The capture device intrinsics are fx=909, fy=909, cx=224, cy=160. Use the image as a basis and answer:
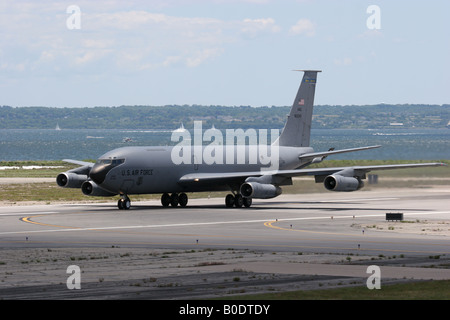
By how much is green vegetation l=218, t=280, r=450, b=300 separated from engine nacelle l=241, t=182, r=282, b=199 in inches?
1427

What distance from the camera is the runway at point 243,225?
38.8 metres

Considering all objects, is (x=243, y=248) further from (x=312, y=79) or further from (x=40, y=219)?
(x=312, y=79)

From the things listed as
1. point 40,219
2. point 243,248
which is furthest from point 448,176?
point 243,248

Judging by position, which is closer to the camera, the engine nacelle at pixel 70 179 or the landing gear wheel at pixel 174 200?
the engine nacelle at pixel 70 179

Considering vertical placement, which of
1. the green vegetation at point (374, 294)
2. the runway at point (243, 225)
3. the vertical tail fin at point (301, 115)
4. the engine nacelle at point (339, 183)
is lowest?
the runway at point (243, 225)

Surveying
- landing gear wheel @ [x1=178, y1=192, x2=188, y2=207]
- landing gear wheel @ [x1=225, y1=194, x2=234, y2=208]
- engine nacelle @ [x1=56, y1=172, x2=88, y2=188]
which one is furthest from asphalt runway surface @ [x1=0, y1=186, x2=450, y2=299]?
engine nacelle @ [x1=56, y1=172, x2=88, y2=188]

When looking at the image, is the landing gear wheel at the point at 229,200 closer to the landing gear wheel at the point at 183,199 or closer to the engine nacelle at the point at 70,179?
the landing gear wheel at the point at 183,199

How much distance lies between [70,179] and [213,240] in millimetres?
26059

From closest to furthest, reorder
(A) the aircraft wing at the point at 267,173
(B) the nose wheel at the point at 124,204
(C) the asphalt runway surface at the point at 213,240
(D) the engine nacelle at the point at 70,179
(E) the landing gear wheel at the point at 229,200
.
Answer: (C) the asphalt runway surface at the point at 213,240
(B) the nose wheel at the point at 124,204
(A) the aircraft wing at the point at 267,173
(E) the landing gear wheel at the point at 229,200
(D) the engine nacelle at the point at 70,179

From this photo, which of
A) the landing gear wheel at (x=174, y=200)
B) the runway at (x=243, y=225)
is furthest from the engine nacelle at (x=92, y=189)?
the landing gear wheel at (x=174, y=200)

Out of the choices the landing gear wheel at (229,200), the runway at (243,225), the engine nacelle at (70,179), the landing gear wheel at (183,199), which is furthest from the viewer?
the landing gear wheel at (183,199)

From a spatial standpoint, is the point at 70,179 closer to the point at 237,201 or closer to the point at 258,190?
the point at 237,201

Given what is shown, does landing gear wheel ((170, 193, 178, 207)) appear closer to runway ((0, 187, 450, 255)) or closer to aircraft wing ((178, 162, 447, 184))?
runway ((0, 187, 450, 255))
